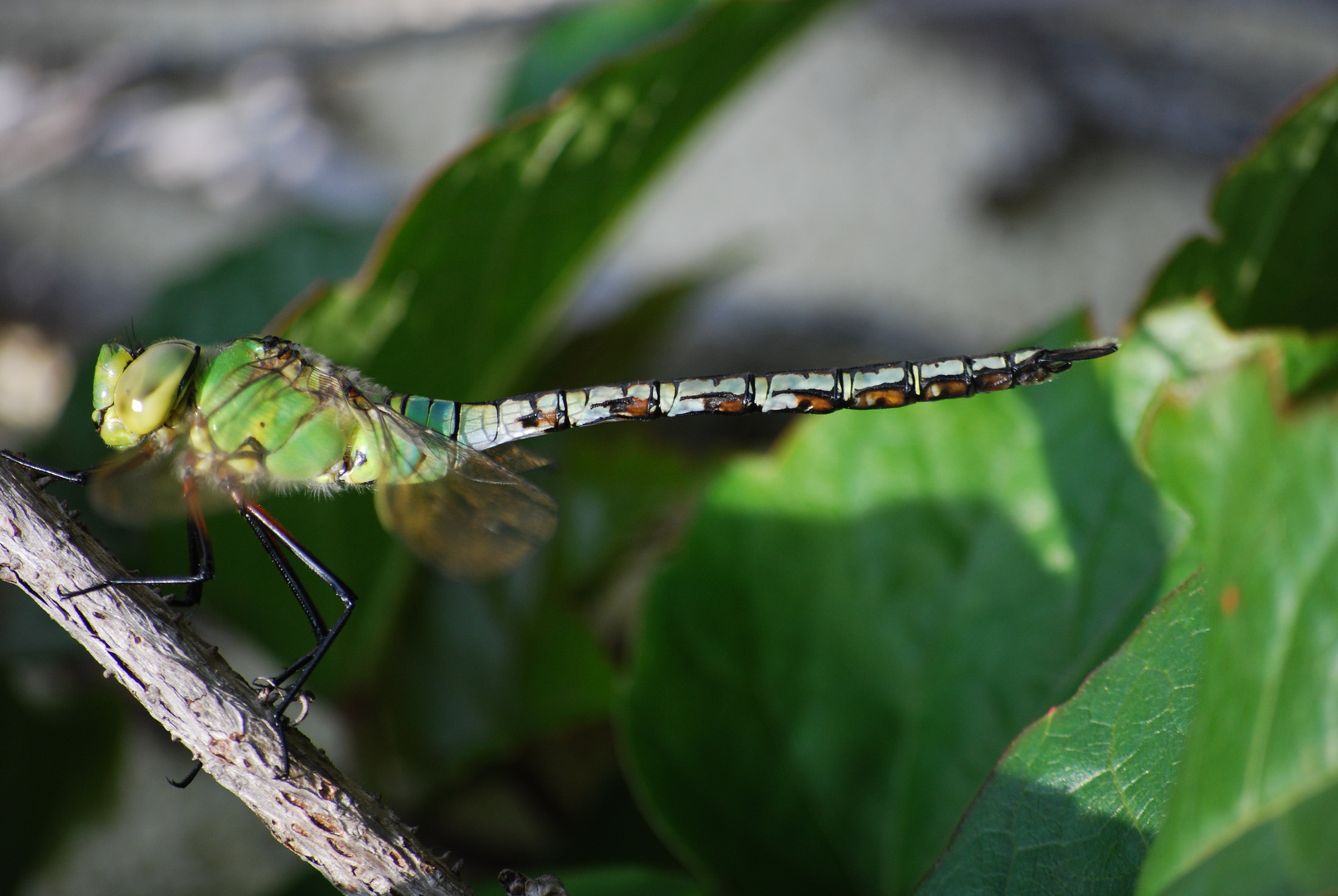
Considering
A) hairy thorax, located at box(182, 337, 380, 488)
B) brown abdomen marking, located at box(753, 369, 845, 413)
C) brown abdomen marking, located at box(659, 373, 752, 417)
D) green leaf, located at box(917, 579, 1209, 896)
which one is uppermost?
hairy thorax, located at box(182, 337, 380, 488)

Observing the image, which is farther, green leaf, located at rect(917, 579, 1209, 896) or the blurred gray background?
the blurred gray background

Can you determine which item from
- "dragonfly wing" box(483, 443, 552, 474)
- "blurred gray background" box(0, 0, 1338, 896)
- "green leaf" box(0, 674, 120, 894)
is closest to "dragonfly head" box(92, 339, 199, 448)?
"dragonfly wing" box(483, 443, 552, 474)

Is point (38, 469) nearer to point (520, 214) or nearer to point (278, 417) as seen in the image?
point (278, 417)

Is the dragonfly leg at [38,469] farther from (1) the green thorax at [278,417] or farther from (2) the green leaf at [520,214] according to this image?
(2) the green leaf at [520,214]

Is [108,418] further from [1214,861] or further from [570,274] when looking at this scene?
[1214,861]

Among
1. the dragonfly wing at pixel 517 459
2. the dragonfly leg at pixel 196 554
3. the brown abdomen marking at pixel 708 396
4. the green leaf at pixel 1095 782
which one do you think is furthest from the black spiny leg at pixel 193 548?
the green leaf at pixel 1095 782

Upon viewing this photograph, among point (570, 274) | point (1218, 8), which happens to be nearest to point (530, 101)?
point (570, 274)

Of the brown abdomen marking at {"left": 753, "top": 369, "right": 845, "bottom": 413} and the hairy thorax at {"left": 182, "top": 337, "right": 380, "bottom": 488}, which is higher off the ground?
the hairy thorax at {"left": 182, "top": 337, "right": 380, "bottom": 488}

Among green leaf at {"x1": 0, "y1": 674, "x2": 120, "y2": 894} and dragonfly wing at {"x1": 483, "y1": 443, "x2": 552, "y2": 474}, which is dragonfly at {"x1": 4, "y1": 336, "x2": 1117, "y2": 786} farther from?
green leaf at {"x1": 0, "y1": 674, "x2": 120, "y2": 894}
